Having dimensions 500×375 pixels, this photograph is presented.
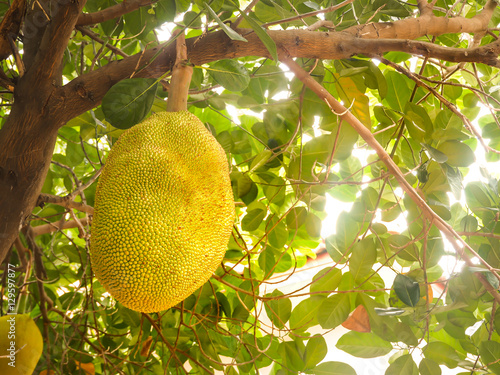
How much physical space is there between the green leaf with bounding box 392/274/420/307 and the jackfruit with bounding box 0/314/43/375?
2.19 feet

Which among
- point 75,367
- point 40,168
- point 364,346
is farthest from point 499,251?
point 75,367

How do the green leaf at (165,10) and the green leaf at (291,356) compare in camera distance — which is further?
the green leaf at (291,356)

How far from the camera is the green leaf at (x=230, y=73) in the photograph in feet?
2.24

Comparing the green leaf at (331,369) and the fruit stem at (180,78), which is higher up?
the fruit stem at (180,78)

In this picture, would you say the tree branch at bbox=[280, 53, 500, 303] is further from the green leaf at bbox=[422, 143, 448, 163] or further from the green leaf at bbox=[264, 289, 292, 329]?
the green leaf at bbox=[264, 289, 292, 329]

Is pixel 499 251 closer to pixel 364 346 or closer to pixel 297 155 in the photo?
pixel 364 346

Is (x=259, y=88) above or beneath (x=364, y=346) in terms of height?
above

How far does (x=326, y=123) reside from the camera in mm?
812

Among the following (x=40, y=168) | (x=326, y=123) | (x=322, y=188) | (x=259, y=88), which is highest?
(x=259, y=88)

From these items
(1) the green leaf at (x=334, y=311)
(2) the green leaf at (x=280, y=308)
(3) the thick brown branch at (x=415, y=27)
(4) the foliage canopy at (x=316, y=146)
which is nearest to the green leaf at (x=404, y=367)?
(4) the foliage canopy at (x=316, y=146)

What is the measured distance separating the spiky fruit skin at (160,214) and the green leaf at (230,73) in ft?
0.34

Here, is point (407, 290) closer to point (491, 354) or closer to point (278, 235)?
point (491, 354)

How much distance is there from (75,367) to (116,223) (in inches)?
26.3

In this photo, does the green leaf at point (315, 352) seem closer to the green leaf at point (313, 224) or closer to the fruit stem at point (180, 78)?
the green leaf at point (313, 224)
